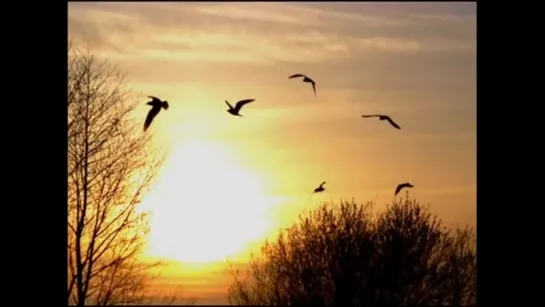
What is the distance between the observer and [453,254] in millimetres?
48031
